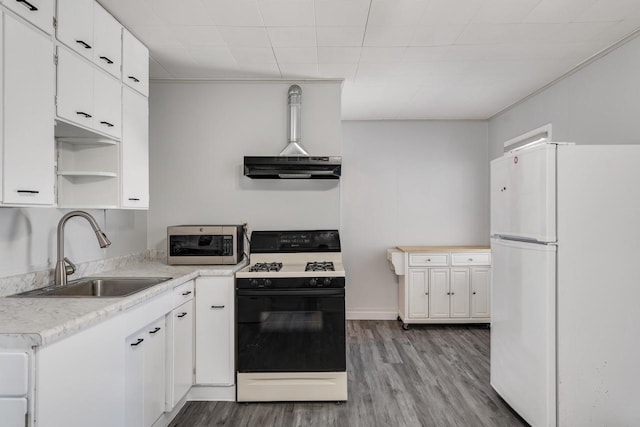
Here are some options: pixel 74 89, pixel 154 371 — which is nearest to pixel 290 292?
pixel 154 371

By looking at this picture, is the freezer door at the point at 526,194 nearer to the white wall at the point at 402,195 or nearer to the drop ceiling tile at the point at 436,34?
the drop ceiling tile at the point at 436,34

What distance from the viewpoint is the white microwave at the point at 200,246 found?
2988 mm

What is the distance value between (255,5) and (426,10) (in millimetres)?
951

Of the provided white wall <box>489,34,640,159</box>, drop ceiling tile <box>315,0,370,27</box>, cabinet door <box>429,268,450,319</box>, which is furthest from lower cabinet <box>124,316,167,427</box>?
white wall <box>489,34,640,159</box>

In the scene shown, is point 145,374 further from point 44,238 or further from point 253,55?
point 253,55

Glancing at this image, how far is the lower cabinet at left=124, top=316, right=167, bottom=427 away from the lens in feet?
6.12

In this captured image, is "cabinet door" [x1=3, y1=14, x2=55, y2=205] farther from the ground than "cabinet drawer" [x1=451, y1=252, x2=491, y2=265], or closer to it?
farther from the ground

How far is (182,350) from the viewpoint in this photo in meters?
2.55

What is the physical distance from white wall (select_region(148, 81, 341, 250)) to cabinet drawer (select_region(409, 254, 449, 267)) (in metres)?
1.46

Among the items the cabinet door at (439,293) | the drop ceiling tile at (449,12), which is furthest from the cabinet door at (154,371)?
the cabinet door at (439,293)

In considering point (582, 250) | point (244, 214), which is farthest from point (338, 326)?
point (582, 250)

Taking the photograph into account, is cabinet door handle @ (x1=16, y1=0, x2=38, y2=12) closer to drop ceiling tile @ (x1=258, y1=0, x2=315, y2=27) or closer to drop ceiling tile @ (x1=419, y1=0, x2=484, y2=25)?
drop ceiling tile @ (x1=258, y1=0, x2=315, y2=27)

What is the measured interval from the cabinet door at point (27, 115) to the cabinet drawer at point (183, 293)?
0.91 meters

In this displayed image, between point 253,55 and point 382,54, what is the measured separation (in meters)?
0.93
